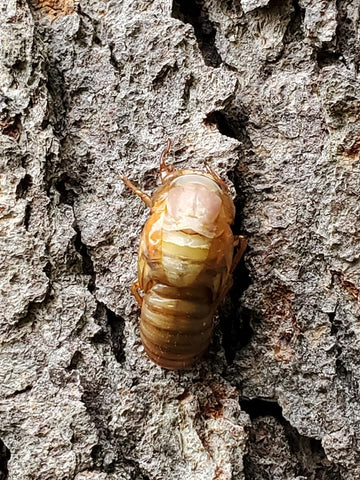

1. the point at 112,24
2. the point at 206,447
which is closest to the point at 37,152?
the point at 112,24

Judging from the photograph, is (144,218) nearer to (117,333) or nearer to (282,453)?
(117,333)

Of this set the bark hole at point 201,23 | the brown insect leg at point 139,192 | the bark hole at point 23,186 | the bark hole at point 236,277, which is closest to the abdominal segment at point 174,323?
the bark hole at point 236,277

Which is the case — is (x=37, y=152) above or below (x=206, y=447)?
above

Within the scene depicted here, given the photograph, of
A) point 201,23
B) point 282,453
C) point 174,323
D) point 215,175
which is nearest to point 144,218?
point 215,175

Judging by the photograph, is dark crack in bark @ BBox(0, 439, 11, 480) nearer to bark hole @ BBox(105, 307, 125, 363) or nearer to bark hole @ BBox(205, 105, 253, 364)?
bark hole @ BBox(105, 307, 125, 363)

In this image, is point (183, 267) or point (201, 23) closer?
point (183, 267)

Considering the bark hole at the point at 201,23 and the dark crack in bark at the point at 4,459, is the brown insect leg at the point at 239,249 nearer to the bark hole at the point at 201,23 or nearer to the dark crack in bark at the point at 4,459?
the bark hole at the point at 201,23

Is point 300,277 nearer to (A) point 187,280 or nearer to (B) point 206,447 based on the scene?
(A) point 187,280
